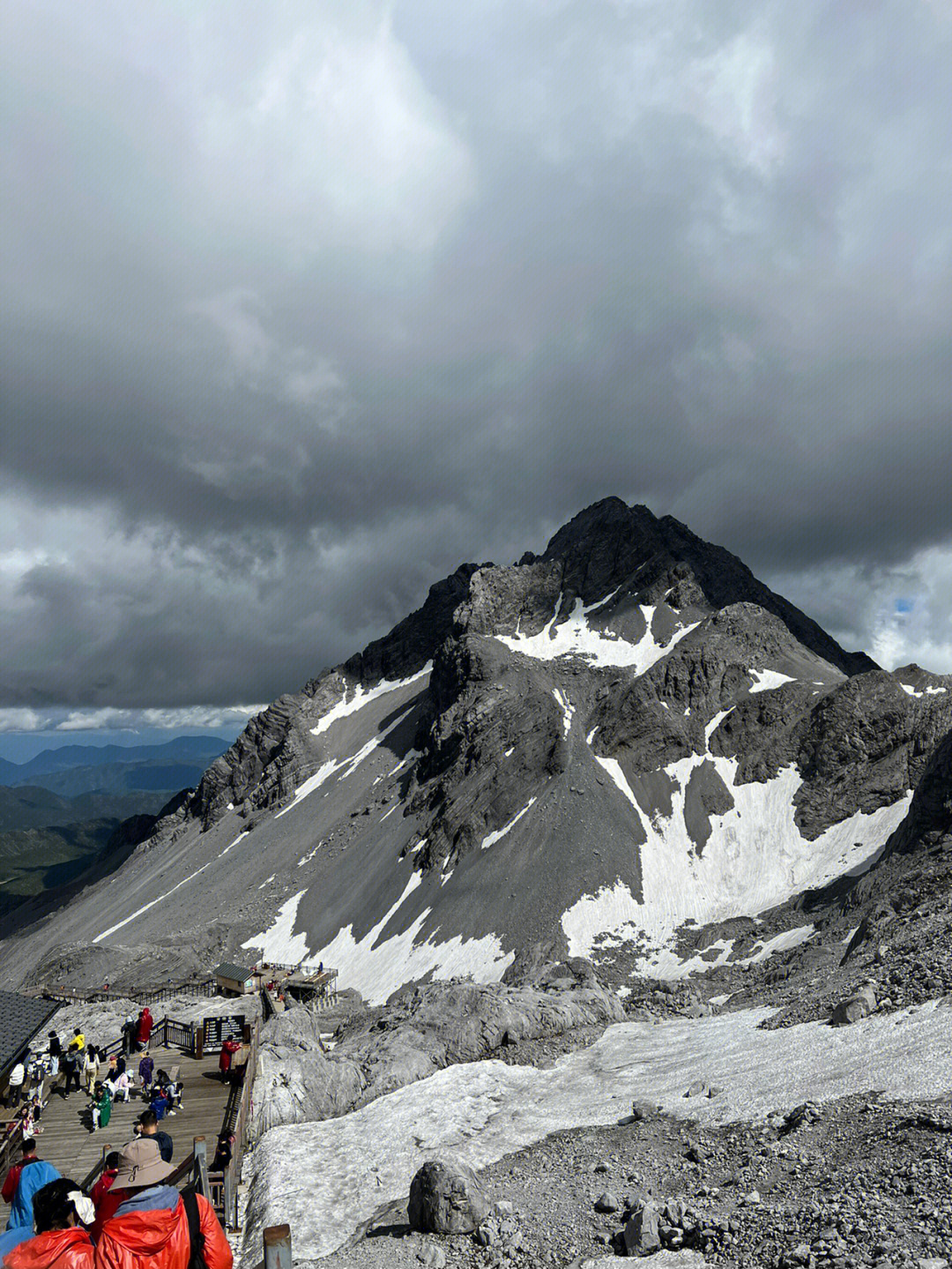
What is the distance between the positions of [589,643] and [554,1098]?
349 ft

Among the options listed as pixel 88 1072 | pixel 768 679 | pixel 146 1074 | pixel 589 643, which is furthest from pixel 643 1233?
pixel 589 643

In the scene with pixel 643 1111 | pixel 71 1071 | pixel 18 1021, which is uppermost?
pixel 18 1021

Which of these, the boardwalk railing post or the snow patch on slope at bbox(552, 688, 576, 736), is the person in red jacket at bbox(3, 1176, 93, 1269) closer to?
the boardwalk railing post

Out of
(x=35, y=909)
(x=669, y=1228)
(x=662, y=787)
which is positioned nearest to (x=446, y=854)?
(x=662, y=787)

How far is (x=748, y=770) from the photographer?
94.1 meters

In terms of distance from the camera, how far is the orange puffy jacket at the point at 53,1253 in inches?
235

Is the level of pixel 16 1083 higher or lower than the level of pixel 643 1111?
higher

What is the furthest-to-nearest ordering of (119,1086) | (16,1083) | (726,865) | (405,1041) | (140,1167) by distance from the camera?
(726,865) < (405,1041) < (16,1083) < (119,1086) < (140,1167)

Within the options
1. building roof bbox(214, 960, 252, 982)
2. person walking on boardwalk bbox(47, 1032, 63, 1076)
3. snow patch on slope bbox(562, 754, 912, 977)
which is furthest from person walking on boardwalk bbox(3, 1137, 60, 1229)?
snow patch on slope bbox(562, 754, 912, 977)

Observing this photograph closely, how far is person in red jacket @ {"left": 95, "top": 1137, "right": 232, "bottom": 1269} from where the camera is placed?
20.6ft

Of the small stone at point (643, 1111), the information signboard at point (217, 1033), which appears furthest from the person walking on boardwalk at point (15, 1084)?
the small stone at point (643, 1111)

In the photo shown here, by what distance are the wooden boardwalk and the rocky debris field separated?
743 cm

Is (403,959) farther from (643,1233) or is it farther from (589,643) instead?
(643,1233)

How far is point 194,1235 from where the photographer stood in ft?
22.7
